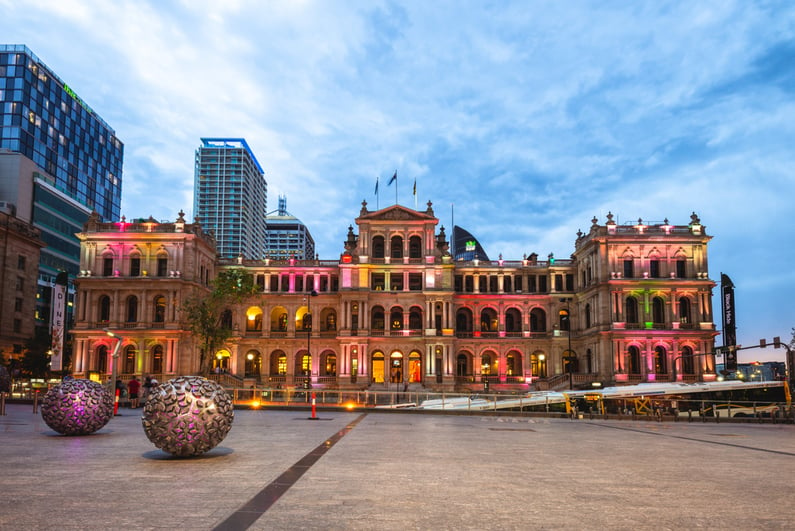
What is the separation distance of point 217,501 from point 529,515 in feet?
13.4

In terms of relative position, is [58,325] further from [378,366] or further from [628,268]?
[628,268]

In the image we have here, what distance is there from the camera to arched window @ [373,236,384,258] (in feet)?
238

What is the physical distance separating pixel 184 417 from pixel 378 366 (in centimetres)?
6078

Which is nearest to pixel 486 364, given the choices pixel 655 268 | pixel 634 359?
pixel 634 359

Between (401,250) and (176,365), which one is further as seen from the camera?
(401,250)

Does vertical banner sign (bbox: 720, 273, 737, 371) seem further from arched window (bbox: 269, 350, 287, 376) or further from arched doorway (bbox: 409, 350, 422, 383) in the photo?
arched window (bbox: 269, 350, 287, 376)

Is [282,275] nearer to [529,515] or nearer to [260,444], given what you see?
[260,444]

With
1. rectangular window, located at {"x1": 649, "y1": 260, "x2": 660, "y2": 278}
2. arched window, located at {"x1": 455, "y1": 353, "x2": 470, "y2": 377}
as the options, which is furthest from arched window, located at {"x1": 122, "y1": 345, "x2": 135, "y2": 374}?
rectangular window, located at {"x1": 649, "y1": 260, "x2": 660, "y2": 278}

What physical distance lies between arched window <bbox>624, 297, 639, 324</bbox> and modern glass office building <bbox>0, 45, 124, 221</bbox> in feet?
262

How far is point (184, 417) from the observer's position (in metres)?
12.6

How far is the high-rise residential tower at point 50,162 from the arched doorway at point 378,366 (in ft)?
132

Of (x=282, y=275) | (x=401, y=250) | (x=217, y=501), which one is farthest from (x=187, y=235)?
(x=217, y=501)

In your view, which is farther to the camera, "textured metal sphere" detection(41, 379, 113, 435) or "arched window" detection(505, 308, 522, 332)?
"arched window" detection(505, 308, 522, 332)

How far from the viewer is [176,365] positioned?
213ft
